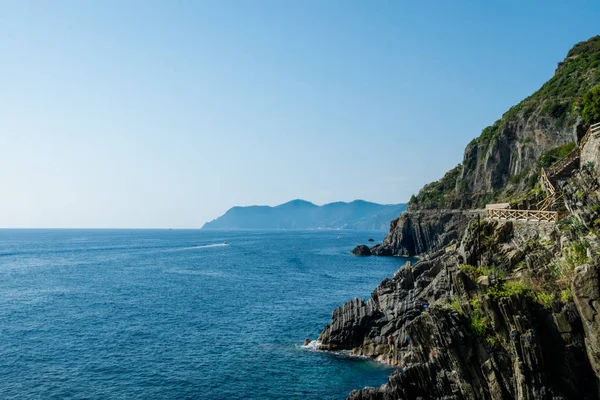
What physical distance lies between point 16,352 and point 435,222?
115902 mm

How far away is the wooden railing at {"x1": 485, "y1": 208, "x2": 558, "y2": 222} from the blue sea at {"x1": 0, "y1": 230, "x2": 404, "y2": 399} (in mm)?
19954

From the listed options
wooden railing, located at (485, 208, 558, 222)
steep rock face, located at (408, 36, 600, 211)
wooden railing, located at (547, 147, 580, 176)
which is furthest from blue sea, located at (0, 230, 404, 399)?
steep rock face, located at (408, 36, 600, 211)

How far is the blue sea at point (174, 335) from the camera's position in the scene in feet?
138

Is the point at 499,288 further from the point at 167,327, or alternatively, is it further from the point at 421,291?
the point at 167,327

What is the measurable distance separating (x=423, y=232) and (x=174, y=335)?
101688 millimetres

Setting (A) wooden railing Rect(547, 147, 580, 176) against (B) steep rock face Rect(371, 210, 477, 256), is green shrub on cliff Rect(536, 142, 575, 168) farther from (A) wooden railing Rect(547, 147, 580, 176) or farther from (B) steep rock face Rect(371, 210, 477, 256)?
(A) wooden railing Rect(547, 147, 580, 176)

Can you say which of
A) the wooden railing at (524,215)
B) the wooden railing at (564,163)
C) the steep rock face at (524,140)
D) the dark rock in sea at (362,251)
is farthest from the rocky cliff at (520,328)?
the dark rock in sea at (362,251)

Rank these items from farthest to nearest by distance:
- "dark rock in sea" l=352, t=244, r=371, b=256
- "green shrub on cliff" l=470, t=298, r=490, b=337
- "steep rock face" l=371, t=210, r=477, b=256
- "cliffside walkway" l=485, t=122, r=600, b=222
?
"dark rock in sea" l=352, t=244, r=371, b=256 → "steep rock face" l=371, t=210, r=477, b=256 → "cliffside walkway" l=485, t=122, r=600, b=222 → "green shrub on cliff" l=470, t=298, r=490, b=337

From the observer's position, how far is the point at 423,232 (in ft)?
472

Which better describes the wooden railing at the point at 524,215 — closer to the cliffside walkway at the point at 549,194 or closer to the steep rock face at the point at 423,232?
the cliffside walkway at the point at 549,194

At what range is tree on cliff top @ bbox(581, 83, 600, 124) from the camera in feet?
187

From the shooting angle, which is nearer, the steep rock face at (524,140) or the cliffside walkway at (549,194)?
the cliffside walkway at (549,194)

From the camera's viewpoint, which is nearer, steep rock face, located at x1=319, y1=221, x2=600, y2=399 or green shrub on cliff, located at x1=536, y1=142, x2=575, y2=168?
steep rock face, located at x1=319, y1=221, x2=600, y2=399

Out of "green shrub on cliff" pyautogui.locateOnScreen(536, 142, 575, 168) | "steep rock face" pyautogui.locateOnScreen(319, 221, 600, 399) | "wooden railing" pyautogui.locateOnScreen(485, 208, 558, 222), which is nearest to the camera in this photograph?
"steep rock face" pyautogui.locateOnScreen(319, 221, 600, 399)
